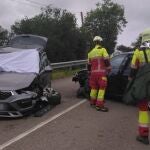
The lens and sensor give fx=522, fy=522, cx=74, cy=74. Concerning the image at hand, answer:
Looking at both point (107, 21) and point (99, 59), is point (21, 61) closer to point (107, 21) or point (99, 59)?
point (99, 59)

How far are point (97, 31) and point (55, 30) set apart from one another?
1732 cm

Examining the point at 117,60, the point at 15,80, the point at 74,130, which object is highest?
the point at 117,60

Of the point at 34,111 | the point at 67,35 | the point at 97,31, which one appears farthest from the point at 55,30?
the point at 34,111

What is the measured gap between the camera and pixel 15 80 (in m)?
11.9

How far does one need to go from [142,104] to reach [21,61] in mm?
5173

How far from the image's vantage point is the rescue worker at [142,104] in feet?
29.6

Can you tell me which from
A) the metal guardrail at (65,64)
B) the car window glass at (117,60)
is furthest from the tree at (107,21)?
the car window glass at (117,60)

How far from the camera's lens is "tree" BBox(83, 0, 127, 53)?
177ft

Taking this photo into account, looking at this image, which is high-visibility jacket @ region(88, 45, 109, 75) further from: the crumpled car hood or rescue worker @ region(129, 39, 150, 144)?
rescue worker @ region(129, 39, 150, 144)

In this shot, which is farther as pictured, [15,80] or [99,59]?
[99,59]

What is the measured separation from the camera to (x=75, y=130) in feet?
32.9

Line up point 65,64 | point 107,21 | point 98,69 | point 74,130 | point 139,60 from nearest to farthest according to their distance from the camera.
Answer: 1. point 139,60
2. point 74,130
3. point 98,69
4. point 65,64
5. point 107,21

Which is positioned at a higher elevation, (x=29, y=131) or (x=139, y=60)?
(x=139, y=60)

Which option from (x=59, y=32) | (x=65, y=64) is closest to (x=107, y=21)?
(x=59, y=32)
